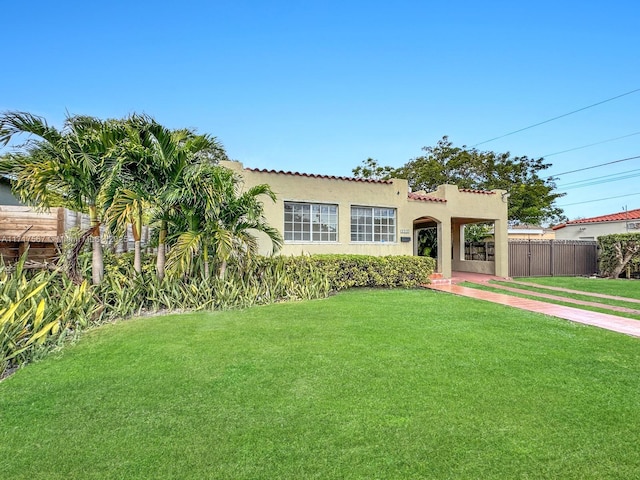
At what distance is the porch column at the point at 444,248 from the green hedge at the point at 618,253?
10.1 meters

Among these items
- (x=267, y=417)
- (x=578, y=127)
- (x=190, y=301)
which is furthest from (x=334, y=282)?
(x=578, y=127)

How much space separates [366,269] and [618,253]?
14.8m

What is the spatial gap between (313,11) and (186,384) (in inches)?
499

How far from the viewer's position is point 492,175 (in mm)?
31469

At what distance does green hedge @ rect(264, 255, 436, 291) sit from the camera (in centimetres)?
1183

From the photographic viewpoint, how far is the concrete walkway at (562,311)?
7695 millimetres

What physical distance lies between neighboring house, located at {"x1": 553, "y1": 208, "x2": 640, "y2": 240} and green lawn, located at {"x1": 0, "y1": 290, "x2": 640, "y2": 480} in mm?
23388

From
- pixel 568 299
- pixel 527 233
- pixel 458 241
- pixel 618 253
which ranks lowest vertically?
pixel 568 299

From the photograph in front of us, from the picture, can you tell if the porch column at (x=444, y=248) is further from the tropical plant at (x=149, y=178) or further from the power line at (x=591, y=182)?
the power line at (x=591, y=182)

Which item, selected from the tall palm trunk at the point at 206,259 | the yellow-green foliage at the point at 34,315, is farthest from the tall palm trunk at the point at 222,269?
the yellow-green foliage at the point at 34,315

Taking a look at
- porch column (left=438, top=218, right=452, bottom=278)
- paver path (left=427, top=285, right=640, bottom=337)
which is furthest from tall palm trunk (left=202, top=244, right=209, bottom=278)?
porch column (left=438, top=218, right=452, bottom=278)

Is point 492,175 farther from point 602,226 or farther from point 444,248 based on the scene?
point 444,248

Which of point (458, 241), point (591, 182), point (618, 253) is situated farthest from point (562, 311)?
point (591, 182)

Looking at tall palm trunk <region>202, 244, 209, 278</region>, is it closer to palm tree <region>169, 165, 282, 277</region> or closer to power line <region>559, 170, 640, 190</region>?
palm tree <region>169, 165, 282, 277</region>
